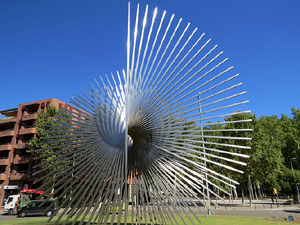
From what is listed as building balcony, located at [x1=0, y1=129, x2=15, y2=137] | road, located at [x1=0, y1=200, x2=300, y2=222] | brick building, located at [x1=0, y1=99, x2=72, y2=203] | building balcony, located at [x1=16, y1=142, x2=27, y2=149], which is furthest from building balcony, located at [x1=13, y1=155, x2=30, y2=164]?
road, located at [x1=0, y1=200, x2=300, y2=222]

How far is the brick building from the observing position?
3216cm

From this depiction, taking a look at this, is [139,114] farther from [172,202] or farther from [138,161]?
[172,202]

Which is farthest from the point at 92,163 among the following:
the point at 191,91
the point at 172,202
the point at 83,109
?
the point at 191,91

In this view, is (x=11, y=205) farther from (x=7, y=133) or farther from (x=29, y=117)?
(x=7, y=133)

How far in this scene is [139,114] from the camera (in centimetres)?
525

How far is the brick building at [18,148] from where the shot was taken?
32156mm

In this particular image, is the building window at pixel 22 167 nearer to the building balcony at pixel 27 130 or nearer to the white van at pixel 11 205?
the building balcony at pixel 27 130

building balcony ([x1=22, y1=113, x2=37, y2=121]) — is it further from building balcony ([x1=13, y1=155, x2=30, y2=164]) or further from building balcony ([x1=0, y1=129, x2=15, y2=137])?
building balcony ([x1=13, y1=155, x2=30, y2=164])

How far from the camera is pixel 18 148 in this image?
112ft

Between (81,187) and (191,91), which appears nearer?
(191,91)

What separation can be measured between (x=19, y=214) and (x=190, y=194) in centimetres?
1807

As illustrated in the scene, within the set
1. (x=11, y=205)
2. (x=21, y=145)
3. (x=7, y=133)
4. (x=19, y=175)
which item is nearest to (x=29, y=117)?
(x=21, y=145)

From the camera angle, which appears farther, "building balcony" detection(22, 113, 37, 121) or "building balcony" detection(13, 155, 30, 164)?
"building balcony" detection(22, 113, 37, 121)

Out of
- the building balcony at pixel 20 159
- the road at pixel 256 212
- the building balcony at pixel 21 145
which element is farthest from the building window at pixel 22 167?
the road at pixel 256 212
